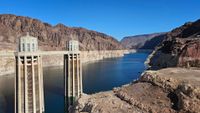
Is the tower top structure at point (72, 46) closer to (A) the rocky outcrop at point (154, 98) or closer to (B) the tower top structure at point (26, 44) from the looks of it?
(B) the tower top structure at point (26, 44)

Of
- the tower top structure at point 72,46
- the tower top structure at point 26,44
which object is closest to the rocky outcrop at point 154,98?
the tower top structure at point 26,44

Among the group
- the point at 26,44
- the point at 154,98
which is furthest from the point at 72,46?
the point at 154,98

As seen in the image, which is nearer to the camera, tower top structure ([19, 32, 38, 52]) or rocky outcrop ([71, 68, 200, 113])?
rocky outcrop ([71, 68, 200, 113])

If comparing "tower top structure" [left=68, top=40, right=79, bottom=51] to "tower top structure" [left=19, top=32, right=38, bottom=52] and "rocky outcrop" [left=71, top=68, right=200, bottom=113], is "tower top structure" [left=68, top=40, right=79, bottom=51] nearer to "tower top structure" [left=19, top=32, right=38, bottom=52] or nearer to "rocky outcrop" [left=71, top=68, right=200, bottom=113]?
"tower top structure" [left=19, top=32, right=38, bottom=52]

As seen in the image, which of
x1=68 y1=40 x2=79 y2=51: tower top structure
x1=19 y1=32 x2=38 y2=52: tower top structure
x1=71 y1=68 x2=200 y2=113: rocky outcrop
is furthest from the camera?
x1=68 y1=40 x2=79 y2=51: tower top structure

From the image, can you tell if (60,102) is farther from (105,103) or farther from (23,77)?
(105,103)

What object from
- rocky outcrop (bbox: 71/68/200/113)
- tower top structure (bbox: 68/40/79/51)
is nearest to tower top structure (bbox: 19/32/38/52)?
tower top structure (bbox: 68/40/79/51)

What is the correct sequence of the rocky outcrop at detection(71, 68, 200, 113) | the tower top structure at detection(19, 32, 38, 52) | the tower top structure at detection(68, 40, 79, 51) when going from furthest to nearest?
the tower top structure at detection(68, 40, 79, 51), the tower top structure at detection(19, 32, 38, 52), the rocky outcrop at detection(71, 68, 200, 113)

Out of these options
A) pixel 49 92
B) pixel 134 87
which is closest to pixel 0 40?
pixel 49 92
